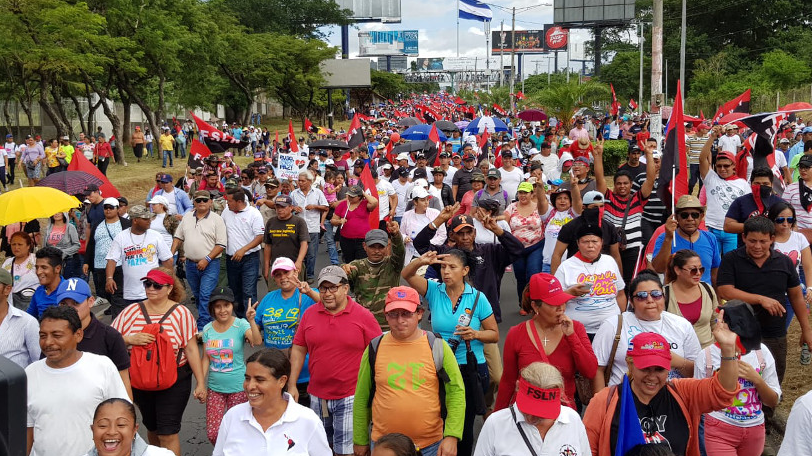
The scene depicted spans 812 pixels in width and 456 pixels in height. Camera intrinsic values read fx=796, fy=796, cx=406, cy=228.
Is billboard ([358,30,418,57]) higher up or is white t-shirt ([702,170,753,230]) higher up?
billboard ([358,30,418,57])

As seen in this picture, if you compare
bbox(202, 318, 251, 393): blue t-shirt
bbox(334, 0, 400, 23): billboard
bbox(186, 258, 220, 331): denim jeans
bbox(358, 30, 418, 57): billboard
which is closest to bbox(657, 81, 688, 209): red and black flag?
bbox(202, 318, 251, 393): blue t-shirt

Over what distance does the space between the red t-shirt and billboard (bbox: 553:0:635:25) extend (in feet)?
245

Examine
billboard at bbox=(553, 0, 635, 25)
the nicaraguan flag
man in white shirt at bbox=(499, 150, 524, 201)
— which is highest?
billboard at bbox=(553, 0, 635, 25)

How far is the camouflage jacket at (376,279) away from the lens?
6.00 metres

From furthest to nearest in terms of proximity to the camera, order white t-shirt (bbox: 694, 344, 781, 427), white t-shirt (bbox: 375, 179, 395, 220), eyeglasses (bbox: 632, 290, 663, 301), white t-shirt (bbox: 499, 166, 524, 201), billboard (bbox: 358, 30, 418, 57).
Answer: billboard (bbox: 358, 30, 418, 57) → white t-shirt (bbox: 499, 166, 524, 201) → white t-shirt (bbox: 375, 179, 395, 220) → eyeglasses (bbox: 632, 290, 663, 301) → white t-shirt (bbox: 694, 344, 781, 427)

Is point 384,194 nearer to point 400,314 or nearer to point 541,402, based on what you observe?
point 400,314

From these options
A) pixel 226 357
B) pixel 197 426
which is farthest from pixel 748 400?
pixel 197 426

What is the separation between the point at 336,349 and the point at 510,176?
24.2ft

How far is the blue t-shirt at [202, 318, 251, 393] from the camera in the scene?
5.33 metres

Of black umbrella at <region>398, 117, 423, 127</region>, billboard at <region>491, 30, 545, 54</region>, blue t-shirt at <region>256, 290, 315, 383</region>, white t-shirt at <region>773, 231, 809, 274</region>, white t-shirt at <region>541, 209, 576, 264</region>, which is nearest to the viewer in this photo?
blue t-shirt at <region>256, 290, 315, 383</region>

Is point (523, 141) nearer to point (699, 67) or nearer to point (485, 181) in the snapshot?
point (485, 181)

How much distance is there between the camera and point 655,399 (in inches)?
149

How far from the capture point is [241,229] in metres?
8.80

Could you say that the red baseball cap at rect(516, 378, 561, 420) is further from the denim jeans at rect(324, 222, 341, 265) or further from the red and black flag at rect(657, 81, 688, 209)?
the denim jeans at rect(324, 222, 341, 265)
